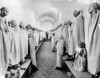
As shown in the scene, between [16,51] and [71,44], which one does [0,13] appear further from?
[71,44]

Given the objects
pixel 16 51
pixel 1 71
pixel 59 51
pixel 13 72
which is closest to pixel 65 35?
pixel 59 51

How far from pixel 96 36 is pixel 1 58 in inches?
59.0

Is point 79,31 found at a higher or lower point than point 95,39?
higher

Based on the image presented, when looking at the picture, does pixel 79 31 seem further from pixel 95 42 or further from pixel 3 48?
pixel 3 48

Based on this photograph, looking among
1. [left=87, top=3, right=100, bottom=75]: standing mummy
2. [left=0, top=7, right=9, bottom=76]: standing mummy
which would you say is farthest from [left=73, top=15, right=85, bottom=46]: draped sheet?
[left=0, top=7, right=9, bottom=76]: standing mummy

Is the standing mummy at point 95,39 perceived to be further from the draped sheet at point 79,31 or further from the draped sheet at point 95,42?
the draped sheet at point 79,31

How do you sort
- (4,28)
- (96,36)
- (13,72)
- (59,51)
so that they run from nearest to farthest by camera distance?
(96,36)
(4,28)
(13,72)
(59,51)

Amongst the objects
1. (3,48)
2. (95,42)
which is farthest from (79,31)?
(3,48)

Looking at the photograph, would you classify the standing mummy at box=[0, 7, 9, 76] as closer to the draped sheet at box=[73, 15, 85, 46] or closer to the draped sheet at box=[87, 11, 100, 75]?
the draped sheet at box=[87, 11, 100, 75]

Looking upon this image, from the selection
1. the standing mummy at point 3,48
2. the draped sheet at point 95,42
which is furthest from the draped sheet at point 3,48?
the draped sheet at point 95,42

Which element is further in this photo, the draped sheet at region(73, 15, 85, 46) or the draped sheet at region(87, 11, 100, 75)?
the draped sheet at region(73, 15, 85, 46)

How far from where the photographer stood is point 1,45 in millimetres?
1774

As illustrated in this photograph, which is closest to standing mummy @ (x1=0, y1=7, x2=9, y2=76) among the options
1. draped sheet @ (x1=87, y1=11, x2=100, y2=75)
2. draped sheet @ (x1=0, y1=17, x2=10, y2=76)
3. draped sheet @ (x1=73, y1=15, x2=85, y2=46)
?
draped sheet @ (x1=0, y1=17, x2=10, y2=76)

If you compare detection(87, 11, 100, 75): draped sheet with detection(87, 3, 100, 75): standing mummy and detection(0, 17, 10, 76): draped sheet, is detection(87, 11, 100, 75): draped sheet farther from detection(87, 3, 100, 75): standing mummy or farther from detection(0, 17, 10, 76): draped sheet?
detection(0, 17, 10, 76): draped sheet
